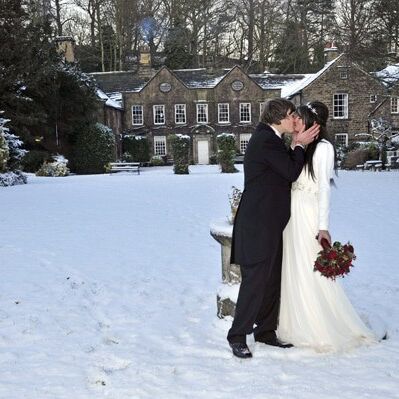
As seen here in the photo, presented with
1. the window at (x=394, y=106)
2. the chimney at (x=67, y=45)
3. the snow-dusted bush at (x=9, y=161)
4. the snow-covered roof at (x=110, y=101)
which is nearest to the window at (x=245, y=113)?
the snow-covered roof at (x=110, y=101)

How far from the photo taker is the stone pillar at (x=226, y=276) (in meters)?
4.59

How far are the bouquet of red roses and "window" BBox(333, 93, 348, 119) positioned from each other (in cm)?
3844

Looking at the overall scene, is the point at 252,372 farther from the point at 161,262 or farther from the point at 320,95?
the point at 320,95

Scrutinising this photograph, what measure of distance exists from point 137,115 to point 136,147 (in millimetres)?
3251

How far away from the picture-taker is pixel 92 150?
32031 millimetres

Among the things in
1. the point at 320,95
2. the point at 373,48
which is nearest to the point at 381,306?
the point at 373,48

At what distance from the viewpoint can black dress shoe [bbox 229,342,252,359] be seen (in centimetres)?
379

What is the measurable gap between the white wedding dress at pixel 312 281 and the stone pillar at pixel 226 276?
73 cm

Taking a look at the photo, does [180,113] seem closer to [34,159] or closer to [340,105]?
[340,105]

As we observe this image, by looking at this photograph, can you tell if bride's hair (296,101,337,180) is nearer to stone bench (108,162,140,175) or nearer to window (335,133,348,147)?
stone bench (108,162,140,175)

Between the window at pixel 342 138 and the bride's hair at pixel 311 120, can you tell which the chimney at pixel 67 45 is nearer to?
the window at pixel 342 138

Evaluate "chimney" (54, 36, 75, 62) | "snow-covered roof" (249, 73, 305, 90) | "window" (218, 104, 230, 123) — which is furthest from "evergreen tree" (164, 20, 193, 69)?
"chimney" (54, 36, 75, 62)

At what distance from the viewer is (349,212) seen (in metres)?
11.6

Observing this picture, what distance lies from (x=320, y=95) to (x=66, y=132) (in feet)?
64.3
